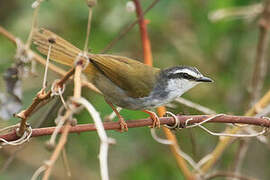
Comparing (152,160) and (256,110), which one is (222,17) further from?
(152,160)

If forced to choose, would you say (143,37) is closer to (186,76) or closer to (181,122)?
(186,76)

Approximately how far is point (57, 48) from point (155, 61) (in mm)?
2070

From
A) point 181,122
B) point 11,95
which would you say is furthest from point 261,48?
point 11,95

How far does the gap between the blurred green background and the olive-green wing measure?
26.0 inches

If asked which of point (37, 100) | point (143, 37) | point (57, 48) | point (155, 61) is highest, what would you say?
point (155, 61)

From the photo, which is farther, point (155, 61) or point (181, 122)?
point (155, 61)

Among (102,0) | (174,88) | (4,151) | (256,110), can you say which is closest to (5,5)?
(102,0)

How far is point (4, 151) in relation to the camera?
412cm

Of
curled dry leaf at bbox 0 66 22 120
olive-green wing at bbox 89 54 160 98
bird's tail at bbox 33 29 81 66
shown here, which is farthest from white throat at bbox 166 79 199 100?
curled dry leaf at bbox 0 66 22 120

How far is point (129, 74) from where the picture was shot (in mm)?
3229

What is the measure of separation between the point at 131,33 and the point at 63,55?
1963 millimetres

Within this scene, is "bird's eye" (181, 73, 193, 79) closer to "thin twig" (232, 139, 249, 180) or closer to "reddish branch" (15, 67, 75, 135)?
"thin twig" (232, 139, 249, 180)

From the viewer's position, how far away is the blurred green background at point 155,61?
4.18m

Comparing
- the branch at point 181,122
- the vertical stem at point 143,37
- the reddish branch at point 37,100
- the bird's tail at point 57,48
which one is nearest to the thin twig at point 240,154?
the vertical stem at point 143,37
